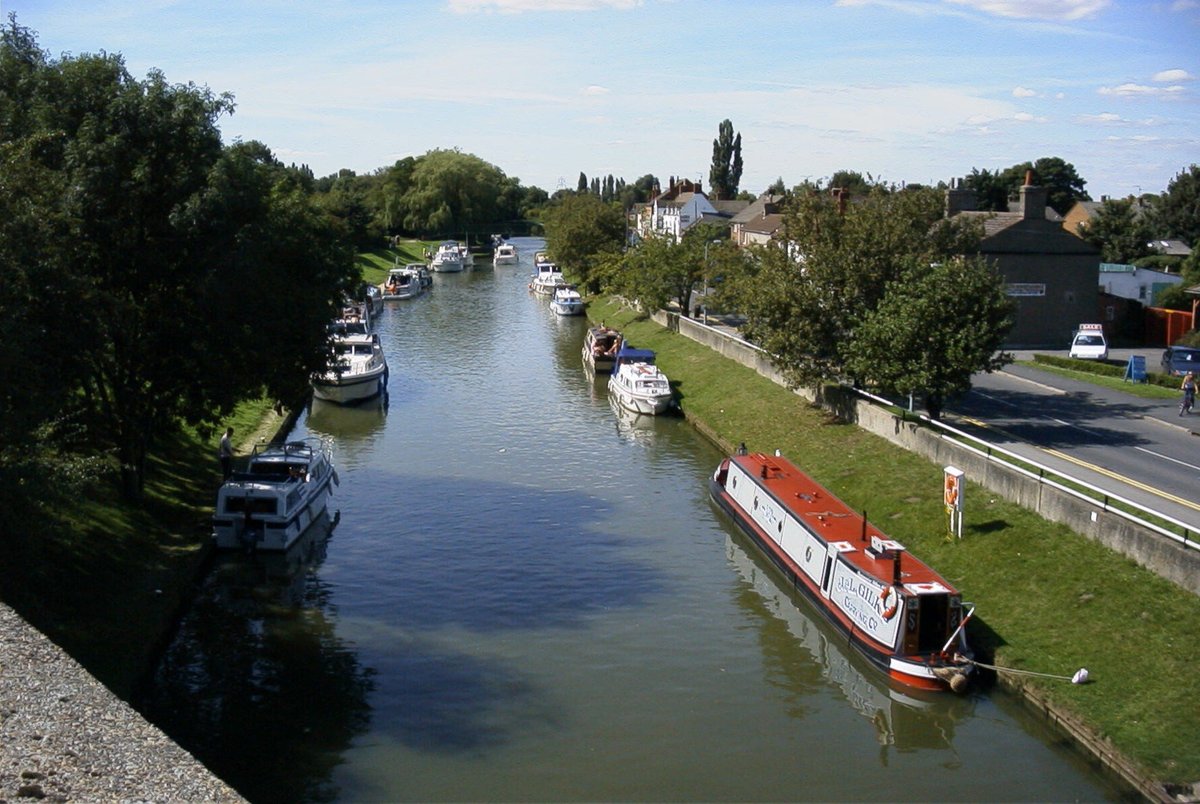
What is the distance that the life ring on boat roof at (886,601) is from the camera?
21328 millimetres

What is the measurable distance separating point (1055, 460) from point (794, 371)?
1078cm

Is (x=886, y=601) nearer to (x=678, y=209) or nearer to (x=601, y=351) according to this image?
(x=601, y=351)

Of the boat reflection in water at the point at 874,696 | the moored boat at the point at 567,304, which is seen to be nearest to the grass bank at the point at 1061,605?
the boat reflection in water at the point at 874,696

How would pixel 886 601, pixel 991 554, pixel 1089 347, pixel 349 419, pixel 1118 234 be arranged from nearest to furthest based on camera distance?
pixel 886 601, pixel 991 554, pixel 349 419, pixel 1089 347, pixel 1118 234

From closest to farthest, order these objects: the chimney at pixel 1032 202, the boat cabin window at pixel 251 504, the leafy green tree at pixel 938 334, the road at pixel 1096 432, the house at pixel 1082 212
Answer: the road at pixel 1096 432, the boat cabin window at pixel 251 504, the leafy green tree at pixel 938 334, the chimney at pixel 1032 202, the house at pixel 1082 212

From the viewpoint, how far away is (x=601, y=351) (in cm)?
5741

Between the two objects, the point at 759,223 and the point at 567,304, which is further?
the point at 759,223

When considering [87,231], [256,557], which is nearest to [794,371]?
[256,557]

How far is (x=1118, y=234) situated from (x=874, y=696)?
7500 cm

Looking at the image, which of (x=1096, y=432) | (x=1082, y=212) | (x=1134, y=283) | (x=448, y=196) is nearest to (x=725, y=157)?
(x=448, y=196)

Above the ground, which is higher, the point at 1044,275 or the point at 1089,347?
the point at 1044,275

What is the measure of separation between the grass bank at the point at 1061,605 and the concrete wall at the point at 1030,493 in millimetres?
236

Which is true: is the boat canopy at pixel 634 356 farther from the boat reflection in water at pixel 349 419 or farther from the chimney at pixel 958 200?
the chimney at pixel 958 200

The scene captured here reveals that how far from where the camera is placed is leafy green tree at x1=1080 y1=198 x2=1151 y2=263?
8500cm
